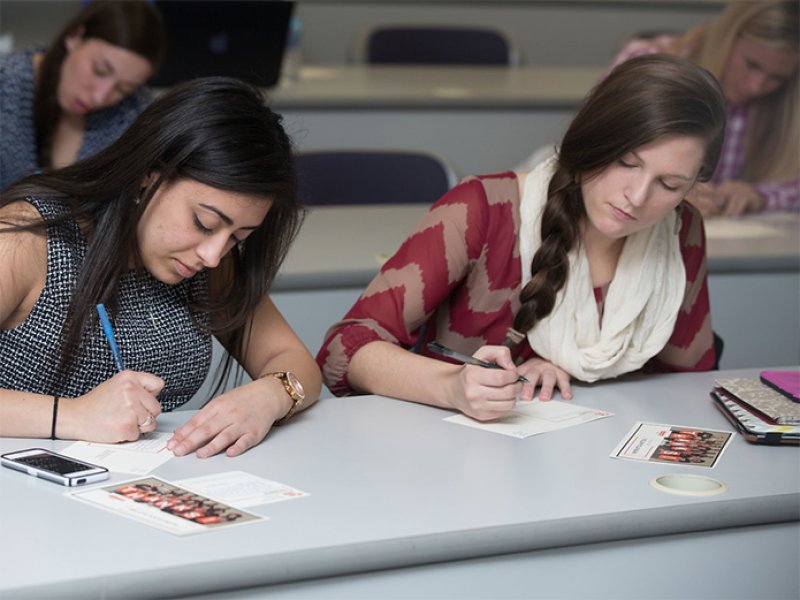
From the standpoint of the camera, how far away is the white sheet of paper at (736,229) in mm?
2939

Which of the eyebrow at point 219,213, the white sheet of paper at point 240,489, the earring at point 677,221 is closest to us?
the white sheet of paper at point 240,489

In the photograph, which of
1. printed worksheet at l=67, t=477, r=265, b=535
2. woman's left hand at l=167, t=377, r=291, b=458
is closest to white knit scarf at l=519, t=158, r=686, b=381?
woman's left hand at l=167, t=377, r=291, b=458

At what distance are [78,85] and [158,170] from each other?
1.52 metres

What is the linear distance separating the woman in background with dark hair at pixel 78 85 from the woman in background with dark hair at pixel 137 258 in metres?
1.33

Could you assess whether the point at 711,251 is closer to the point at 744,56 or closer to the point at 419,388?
the point at 744,56

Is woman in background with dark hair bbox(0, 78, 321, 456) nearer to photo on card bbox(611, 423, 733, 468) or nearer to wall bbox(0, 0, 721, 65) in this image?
photo on card bbox(611, 423, 733, 468)

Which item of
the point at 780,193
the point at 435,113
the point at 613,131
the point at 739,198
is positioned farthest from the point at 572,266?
the point at 435,113

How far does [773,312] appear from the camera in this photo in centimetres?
282

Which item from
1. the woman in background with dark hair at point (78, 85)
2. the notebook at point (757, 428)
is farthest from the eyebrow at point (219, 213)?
the woman in background with dark hair at point (78, 85)

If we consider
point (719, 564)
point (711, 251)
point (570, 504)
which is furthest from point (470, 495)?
point (711, 251)

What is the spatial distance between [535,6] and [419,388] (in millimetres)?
4607

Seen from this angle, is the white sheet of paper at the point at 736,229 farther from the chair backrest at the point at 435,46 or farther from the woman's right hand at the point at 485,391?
the chair backrest at the point at 435,46

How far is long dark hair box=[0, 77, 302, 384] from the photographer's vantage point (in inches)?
62.6

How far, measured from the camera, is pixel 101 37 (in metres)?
2.93
